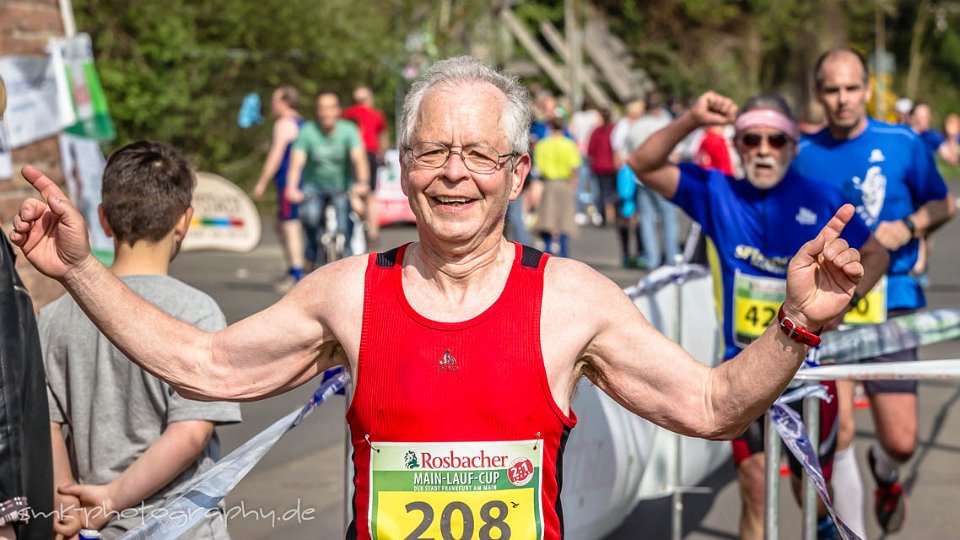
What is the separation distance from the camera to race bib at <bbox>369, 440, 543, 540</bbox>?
3027 mm

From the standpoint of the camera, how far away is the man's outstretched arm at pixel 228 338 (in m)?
3.05

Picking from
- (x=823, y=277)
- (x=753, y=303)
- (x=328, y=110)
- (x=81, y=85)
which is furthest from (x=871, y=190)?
(x=328, y=110)

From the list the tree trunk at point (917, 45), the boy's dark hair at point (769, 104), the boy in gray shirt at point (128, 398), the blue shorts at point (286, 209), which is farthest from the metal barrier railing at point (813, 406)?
the tree trunk at point (917, 45)

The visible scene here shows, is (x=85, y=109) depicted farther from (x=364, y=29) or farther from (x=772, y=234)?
(x=364, y=29)

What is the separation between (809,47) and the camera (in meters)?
42.9

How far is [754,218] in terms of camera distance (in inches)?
209

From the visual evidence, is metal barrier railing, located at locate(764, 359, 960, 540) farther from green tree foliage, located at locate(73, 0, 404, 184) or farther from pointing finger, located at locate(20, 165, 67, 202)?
green tree foliage, located at locate(73, 0, 404, 184)

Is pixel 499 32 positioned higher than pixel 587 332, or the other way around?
pixel 499 32

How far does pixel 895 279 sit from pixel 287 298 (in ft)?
11.7

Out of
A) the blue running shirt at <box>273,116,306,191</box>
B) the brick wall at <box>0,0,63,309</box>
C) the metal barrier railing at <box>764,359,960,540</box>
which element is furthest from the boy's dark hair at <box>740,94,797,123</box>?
the blue running shirt at <box>273,116,306,191</box>

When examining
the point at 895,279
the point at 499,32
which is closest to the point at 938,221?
the point at 895,279

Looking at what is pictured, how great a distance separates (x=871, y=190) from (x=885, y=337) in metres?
1.09

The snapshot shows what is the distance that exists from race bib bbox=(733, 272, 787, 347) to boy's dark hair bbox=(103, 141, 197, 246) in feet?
7.37

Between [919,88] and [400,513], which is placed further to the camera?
[919,88]
